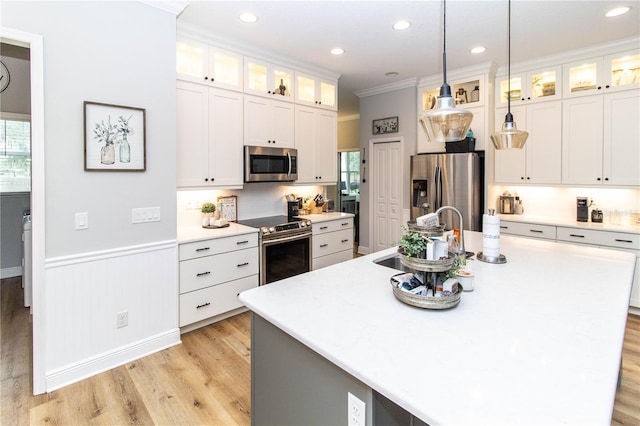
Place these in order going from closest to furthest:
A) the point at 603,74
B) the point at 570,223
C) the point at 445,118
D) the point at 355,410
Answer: the point at 355,410, the point at 445,118, the point at 603,74, the point at 570,223

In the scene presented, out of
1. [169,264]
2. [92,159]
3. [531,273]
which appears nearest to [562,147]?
[531,273]

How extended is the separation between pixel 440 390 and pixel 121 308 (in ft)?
8.12

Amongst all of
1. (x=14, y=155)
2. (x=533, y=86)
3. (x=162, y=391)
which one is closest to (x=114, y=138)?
(x=162, y=391)

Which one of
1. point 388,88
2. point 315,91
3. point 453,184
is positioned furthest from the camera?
point 388,88

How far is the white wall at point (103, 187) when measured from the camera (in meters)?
2.22

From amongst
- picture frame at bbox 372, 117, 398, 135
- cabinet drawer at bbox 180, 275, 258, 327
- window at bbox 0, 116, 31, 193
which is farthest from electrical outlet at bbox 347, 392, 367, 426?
window at bbox 0, 116, 31, 193

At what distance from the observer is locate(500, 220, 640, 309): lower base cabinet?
3373 mm

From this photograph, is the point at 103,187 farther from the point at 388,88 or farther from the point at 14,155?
the point at 388,88

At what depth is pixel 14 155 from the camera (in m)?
4.65

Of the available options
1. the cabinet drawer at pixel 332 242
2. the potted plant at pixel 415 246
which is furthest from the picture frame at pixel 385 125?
the potted plant at pixel 415 246

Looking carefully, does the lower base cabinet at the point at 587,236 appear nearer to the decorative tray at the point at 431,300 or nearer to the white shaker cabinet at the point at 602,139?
the white shaker cabinet at the point at 602,139

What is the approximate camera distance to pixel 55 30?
2.20 meters

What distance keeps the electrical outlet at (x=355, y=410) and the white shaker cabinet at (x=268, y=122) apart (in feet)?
10.0

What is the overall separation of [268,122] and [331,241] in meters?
1.63
